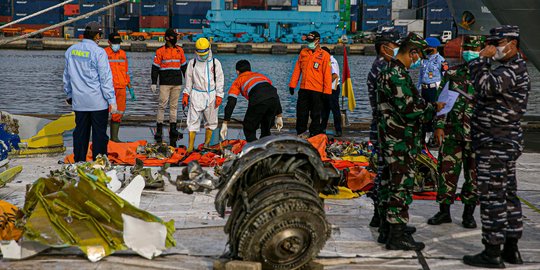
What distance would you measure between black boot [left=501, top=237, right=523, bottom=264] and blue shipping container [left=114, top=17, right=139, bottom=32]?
125 meters

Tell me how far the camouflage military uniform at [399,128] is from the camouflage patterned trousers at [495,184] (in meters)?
0.71

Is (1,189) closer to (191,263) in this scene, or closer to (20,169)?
(20,169)

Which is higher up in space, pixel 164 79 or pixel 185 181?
pixel 164 79

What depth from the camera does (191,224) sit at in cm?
738

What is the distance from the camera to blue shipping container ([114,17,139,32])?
12675 centimetres

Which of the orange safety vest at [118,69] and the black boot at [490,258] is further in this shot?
the orange safety vest at [118,69]

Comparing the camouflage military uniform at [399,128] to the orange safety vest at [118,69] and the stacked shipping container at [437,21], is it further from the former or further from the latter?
the stacked shipping container at [437,21]

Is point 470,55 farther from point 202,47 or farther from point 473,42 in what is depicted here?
point 202,47

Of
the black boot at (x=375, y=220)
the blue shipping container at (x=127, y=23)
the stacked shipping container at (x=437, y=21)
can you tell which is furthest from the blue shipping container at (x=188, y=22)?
the black boot at (x=375, y=220)

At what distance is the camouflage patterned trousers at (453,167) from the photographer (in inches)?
297

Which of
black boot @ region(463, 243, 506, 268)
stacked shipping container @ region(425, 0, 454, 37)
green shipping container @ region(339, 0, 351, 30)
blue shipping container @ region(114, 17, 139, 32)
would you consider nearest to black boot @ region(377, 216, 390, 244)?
black boot @ region(463, 243, 506, 268)

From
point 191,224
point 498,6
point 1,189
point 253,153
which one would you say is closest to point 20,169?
point 1,189

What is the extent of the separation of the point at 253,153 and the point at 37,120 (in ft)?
24.5

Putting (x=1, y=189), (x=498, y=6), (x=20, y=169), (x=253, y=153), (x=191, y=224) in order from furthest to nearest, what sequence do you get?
(x=498, y=6) → (x=20, y=169) → (x=1, y=189) → (x=191, y=224) → (x=253, y=153)
